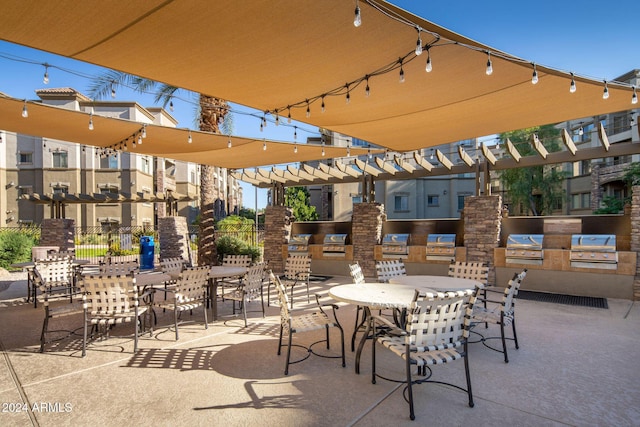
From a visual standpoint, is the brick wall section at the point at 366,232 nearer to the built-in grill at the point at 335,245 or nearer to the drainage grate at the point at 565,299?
the built-in grill at the point at 335,245

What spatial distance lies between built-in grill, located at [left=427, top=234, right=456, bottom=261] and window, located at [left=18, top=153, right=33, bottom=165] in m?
25.0

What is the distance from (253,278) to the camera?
5.40 m

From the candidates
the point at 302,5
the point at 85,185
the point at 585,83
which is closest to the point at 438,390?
the point at 302,5

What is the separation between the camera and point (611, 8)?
894 cm

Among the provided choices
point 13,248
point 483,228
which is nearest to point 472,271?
point 483,228

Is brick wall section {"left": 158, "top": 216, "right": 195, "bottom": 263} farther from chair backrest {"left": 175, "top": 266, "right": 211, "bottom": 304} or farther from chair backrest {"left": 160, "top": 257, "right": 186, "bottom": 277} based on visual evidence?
chair backrest {"left": 175, "top": 266, "right": 211, "bottom": 304}

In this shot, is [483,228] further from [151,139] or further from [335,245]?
[151,139]

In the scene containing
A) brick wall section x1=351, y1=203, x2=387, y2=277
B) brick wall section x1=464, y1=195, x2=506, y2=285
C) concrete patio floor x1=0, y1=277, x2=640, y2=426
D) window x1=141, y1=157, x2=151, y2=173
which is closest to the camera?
concrete patio floor x1=0, y1=277, x2=640, y2=426

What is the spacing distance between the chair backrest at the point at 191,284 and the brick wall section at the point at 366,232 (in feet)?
18.3

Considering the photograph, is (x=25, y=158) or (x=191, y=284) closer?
(x=191, y=284)

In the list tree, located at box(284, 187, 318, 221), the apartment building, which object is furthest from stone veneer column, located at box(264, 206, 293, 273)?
the apartment building

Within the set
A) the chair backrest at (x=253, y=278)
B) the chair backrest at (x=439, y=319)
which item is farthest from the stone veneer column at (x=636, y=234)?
the chair backrest at (x=253, y=278)

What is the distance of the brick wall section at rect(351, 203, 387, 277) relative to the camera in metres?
9.79

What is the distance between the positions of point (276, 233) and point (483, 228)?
5.92 meters
